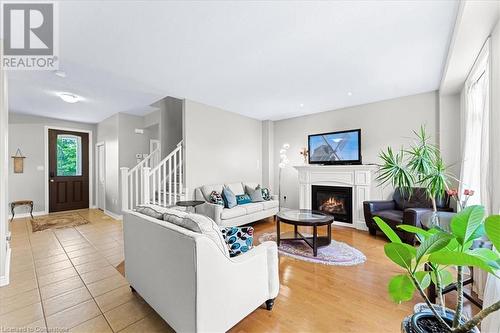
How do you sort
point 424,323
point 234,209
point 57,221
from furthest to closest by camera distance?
point 57,221
point 234,209
point 424,323

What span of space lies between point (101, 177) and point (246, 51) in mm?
5924

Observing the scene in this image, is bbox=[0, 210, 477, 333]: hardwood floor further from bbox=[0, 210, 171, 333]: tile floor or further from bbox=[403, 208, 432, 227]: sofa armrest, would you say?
bbox=[403, 208, 432, 227]: sofa armrest

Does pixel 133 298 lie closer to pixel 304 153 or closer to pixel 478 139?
pixel 478 139

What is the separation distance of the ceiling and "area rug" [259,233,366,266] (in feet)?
8.47

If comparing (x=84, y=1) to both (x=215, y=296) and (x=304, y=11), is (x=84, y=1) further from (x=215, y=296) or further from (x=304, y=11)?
(x=215, y=296)

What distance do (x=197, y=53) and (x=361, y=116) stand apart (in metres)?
3.72

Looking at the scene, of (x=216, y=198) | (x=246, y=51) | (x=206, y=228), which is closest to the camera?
(x=206, y=228)

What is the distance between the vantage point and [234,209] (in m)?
4.18

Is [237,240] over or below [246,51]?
below

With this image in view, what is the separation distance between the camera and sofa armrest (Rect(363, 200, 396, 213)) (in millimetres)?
3946

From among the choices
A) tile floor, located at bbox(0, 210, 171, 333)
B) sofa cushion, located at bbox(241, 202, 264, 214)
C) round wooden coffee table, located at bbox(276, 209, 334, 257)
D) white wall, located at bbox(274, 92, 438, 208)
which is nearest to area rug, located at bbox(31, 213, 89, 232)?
tile floor, located at bbox(0, 210, 171, 333)

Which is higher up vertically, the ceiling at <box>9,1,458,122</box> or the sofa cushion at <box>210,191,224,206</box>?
the ceiling at <box>9,1,458,122</box>

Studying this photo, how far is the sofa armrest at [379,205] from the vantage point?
12.9 feet

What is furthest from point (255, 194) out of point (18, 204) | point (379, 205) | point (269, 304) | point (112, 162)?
point (18, 204)
